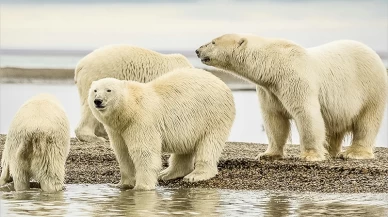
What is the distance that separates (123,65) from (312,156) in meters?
2.83

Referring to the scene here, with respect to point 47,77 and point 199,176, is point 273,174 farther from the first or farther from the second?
point 47,77

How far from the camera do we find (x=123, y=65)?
14773mm

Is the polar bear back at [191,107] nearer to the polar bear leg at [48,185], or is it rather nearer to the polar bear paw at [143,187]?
the polar bear paw at [143,187]

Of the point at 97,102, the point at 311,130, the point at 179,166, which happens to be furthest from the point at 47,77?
the point at 97,102

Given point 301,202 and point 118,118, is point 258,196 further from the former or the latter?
point 118,118

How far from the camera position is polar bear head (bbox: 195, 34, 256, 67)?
45.0ft

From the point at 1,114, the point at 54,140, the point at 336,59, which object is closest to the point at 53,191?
the point at 54,140

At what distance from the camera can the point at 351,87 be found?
1417cm

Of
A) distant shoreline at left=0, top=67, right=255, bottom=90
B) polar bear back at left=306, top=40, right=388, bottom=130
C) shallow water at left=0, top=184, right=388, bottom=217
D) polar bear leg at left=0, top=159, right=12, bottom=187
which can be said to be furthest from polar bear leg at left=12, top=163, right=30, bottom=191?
distant shoreline at left=0, top=67, right=255, bottom=90

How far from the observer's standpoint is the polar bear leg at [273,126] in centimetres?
1383

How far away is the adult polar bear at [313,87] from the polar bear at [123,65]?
1.27 m

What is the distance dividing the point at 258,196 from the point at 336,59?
11.2 feet

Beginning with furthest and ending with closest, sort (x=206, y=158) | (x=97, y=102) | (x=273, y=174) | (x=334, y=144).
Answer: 1. (x=334, y=144)
2. (x=273, y=174)
3. (x=206, y=158)
4. (x=97, y=102)

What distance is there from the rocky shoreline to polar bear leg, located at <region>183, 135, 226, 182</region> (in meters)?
0.09
